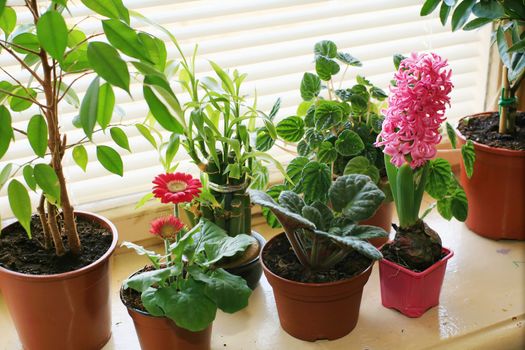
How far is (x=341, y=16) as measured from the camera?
1.50m

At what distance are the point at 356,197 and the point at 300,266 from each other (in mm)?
154

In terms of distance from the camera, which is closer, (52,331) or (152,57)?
(152,57)

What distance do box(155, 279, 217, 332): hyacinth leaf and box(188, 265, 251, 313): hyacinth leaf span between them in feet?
0.04

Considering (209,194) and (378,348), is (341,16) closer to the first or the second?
(209,194)

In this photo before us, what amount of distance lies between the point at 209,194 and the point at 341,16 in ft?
1.82

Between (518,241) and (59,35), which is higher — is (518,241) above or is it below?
below

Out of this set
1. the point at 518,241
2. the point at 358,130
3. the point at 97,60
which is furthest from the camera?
the point at 518,241

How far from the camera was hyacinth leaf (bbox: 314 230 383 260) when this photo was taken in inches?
40.6

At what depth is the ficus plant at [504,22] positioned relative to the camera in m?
1.25

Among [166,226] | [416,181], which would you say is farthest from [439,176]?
[166,226]

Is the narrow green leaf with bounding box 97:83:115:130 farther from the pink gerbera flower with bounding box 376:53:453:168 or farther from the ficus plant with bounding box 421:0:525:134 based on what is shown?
the ficus plant with bounding box 421:0:525:134

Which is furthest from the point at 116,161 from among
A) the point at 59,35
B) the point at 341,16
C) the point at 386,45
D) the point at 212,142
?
the point at 386,45

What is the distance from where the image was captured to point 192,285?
1036mm

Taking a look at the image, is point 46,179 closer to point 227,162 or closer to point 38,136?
point 38,136
